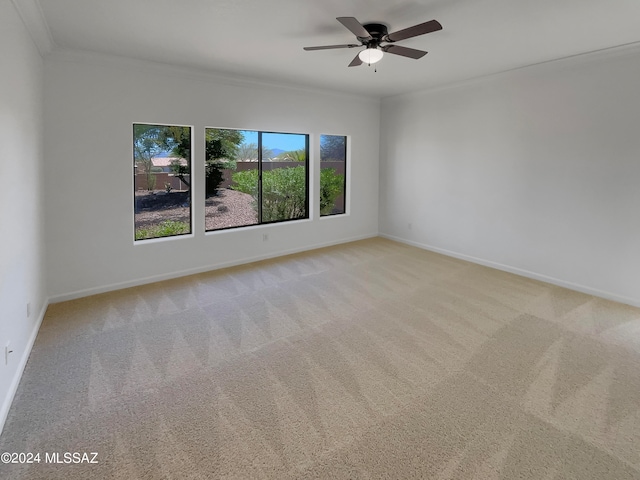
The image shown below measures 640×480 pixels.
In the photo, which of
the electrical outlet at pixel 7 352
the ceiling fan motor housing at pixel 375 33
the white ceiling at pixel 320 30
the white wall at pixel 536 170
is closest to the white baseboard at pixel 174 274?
the electrical outlet at pixel 7 352

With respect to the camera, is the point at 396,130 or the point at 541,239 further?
the point at 396,130

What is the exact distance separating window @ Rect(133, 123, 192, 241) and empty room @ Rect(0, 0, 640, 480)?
29 mm

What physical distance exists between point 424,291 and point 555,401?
6.66 feet

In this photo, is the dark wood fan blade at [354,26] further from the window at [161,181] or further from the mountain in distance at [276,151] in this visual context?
the mountain in distance at [276,151]

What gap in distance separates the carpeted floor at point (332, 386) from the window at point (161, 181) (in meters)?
1.00

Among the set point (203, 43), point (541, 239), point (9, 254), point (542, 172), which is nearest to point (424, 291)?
point (541, 239)

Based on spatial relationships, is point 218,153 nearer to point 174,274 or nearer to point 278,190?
point 278,190

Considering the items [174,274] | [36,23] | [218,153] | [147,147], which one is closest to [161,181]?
[147,147]

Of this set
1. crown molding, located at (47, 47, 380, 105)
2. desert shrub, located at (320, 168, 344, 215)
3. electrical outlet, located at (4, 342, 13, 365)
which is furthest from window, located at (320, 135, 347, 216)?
electrical outlet, located at (4, 342, 13, 365)

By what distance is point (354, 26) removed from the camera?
267 centimetres

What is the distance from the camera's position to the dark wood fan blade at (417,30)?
2516 millimetres

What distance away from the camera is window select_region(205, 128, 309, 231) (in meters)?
5.34

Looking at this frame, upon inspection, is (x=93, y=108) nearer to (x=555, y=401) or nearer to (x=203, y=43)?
(x=203, y=43)

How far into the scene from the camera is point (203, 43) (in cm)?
354
